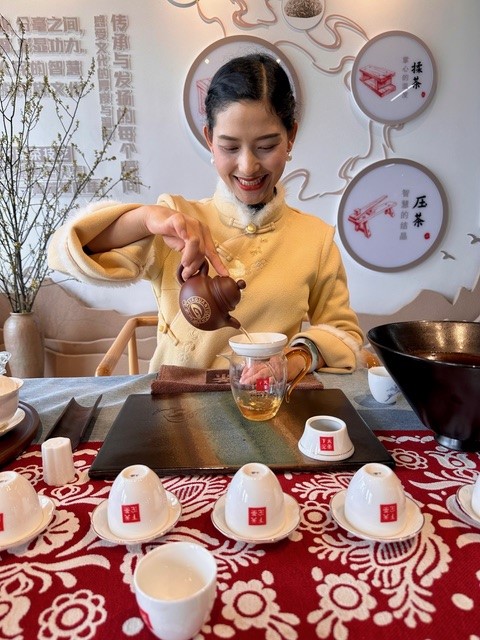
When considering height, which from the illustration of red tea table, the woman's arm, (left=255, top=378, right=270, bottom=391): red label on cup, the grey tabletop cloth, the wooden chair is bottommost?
the wooden chair

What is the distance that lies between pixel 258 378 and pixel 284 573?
0.40 metres

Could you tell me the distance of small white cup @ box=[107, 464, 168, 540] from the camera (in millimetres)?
548

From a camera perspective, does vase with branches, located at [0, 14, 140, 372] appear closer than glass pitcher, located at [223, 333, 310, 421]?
No

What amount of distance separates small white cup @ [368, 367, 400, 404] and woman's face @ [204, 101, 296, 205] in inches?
23.2

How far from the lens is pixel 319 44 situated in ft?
7.01

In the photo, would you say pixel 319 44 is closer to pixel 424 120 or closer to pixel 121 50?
pixel 424 120

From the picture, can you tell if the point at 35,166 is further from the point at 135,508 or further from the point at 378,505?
the point at 378,505

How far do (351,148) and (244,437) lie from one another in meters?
1.88

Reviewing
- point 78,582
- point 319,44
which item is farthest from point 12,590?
point 319,44

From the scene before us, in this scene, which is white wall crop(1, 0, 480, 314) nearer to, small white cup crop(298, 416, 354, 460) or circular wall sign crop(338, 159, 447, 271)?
circular wall sign crop(338, 159, 447, 271)

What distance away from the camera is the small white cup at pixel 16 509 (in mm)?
542

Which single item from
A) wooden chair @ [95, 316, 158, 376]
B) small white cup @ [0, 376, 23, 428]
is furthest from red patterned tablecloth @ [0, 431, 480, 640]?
wooden chair @ [95, 316, 158, 376]

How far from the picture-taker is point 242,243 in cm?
137

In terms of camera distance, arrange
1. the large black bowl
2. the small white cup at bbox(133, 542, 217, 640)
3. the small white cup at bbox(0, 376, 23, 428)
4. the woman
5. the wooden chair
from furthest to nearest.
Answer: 1. the wooden chair
2. the woman
3. the small white cup at bbox(0, 376, 23, 428)
4. the large black bowl
5. the small white cup at bbox(133, 542, 217, 640)
